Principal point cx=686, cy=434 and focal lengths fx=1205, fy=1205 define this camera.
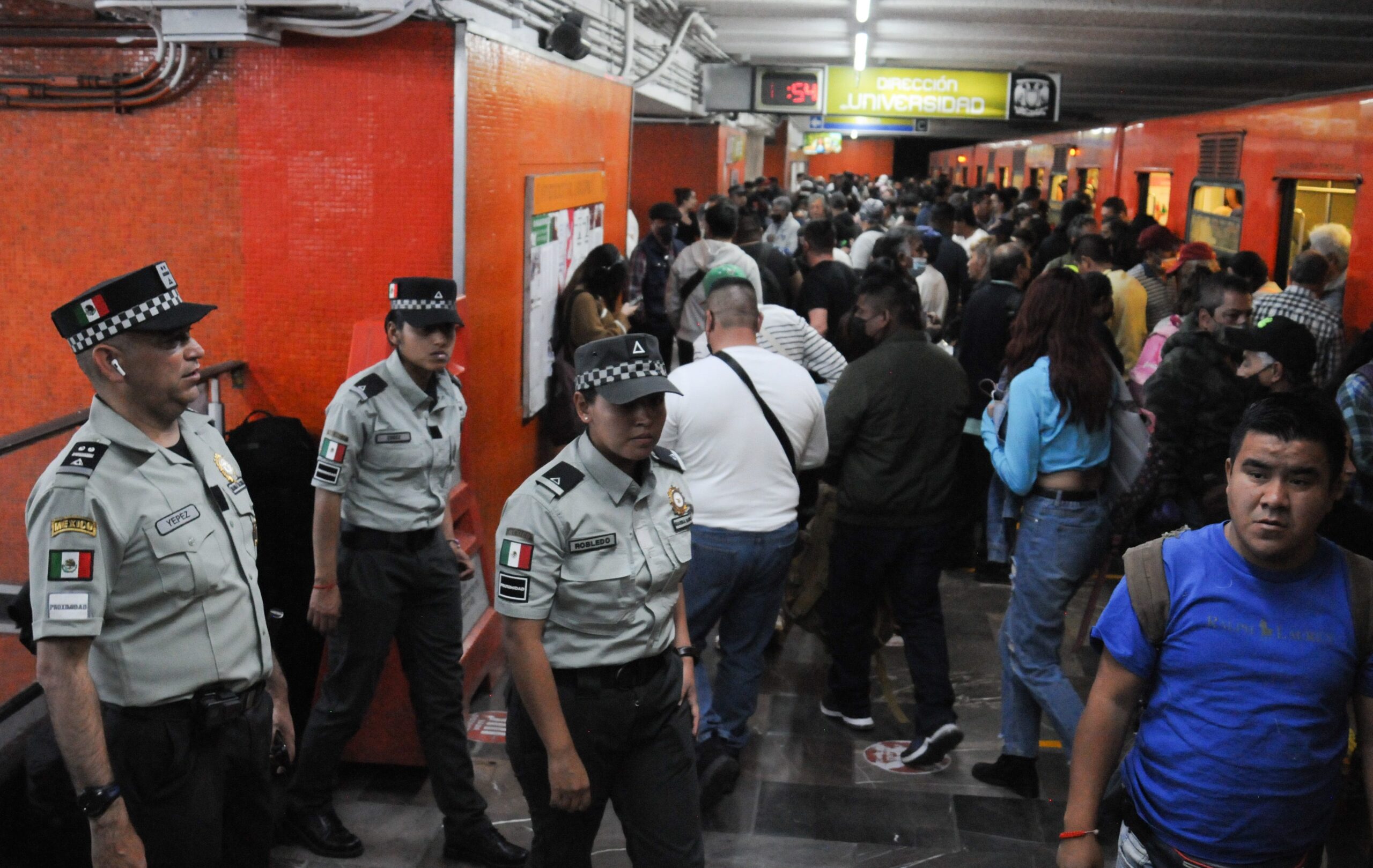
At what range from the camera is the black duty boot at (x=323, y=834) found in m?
3.76

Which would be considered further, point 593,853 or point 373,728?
point 373,728

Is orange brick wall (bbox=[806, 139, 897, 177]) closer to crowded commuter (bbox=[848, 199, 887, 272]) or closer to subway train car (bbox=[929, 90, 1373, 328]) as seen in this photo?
subway train car (bbox=[929, 90, 1373, 328])

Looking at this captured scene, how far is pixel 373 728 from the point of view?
4227 mm

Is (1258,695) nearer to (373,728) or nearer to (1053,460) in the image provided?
(1053,460)

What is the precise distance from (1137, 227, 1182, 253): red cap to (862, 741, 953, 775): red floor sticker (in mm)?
4084

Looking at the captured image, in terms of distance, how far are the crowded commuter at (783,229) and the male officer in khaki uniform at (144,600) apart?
8804 mm

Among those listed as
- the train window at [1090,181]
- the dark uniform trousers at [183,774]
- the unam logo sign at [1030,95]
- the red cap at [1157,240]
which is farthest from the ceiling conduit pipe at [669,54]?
the train window at [1090,181]

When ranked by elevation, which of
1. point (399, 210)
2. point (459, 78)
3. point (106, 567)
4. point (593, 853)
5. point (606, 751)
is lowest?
point (593, 853)

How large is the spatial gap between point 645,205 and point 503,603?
13.0 metres

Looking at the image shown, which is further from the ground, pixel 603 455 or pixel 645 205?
pixel 645 205

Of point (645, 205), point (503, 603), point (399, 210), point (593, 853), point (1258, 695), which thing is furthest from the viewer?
point (645, 205)

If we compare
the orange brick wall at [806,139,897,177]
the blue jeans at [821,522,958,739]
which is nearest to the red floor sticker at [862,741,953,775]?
the blue jeans at [821,522,958,739]

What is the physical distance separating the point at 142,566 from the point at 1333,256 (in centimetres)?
656

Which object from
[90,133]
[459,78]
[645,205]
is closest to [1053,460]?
[459,78]
